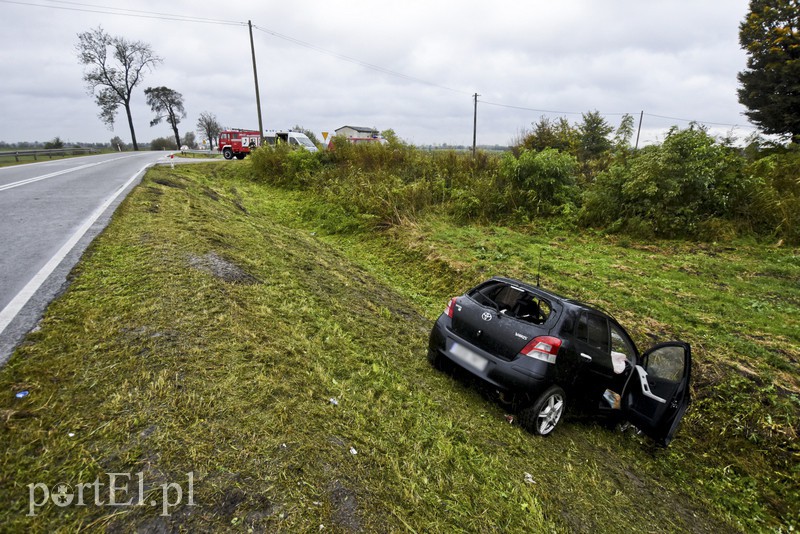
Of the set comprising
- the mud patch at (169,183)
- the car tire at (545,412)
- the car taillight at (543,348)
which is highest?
the mud patch at (169,183)

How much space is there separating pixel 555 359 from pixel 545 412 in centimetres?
59

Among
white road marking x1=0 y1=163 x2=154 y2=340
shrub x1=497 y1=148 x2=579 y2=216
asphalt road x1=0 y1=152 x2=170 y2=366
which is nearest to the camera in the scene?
white road marking x1=0 y1=163 x2=154 y2=340

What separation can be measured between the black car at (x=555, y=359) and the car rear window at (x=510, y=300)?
1cm

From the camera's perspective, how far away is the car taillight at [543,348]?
3.81 m

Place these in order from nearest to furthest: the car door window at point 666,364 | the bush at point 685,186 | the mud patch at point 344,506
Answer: the mud patch at point 344,506, the car door window at point 666,364, the bush at point 685,186

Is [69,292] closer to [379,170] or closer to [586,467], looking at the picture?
[586,467]

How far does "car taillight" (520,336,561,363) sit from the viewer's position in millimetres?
3807

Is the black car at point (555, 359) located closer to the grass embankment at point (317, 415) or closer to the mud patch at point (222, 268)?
the grass embankment at point (317, 415)

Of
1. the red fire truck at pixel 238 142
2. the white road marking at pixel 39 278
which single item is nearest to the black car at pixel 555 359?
the white road marking at pixel 39 278

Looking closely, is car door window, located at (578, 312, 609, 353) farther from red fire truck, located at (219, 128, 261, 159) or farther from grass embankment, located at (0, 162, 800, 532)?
red fire truck, located at (219, 128, 261, 159)

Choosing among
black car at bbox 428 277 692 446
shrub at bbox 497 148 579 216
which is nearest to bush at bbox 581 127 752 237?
shrub at bbox 497 148 579 216

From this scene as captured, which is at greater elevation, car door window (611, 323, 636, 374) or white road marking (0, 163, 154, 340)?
white road marking (0, 163, 154, 340)

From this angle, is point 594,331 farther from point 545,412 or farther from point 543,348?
point 545,412

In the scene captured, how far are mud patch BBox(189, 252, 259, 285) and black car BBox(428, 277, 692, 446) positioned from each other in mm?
2781
